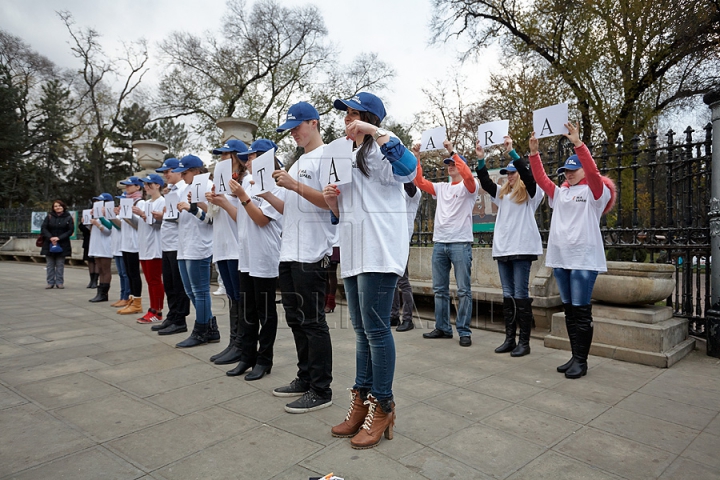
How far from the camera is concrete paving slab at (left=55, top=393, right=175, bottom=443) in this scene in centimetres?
309

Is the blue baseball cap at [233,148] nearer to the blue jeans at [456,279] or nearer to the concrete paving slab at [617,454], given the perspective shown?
the blue jeans at [456,279]

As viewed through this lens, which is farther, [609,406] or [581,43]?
[581,43]

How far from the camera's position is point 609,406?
356cm

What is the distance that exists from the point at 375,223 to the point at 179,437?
1.81m

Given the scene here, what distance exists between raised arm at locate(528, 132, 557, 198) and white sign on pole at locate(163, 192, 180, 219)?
3986 millimetres

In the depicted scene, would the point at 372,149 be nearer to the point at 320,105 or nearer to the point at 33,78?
the point at 320,105

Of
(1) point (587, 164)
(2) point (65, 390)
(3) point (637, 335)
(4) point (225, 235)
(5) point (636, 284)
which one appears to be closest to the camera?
(2) point (65, 390)

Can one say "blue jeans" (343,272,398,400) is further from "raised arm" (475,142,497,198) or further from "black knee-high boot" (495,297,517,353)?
"black knee-high boot" (495,297,517,353)

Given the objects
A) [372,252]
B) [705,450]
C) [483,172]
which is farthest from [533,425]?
[483,172]

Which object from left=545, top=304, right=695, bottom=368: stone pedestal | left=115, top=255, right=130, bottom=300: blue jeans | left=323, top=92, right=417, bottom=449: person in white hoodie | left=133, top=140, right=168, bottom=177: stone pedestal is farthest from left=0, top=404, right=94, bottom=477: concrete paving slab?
left=133, top=140, right=168, bottom=177: stone pedestal

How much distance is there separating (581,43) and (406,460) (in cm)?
1799

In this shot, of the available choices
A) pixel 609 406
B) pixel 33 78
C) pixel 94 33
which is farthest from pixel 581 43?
pixel 33 78

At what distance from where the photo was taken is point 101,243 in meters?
9.23

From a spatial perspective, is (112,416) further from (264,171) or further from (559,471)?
(559,471)
